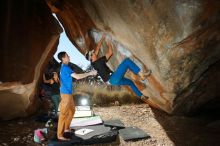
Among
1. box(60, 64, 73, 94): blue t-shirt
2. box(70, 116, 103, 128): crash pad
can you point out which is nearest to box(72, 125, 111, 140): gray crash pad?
box(70, 116, 103, 128): crash pad

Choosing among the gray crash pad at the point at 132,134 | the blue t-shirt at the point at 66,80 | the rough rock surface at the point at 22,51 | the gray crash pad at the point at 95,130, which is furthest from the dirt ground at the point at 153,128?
the blue t-shirt at the point at 66,80

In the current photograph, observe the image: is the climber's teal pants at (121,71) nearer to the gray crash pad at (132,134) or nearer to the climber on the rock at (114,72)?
the climber on the rock at (114,72)

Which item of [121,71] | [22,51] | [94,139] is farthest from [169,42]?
[22,51]

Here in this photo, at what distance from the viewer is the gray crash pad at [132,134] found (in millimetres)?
7020

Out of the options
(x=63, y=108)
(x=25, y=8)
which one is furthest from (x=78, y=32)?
(x=63, y=108)

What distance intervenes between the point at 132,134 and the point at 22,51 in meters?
4.24

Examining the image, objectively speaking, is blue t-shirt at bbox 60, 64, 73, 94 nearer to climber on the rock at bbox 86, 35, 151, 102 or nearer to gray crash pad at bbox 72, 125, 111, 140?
climber on the rock at bbox 86, 35, 151, 102

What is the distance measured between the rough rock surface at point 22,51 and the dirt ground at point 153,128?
24.8 inches

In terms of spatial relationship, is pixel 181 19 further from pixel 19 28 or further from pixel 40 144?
pixel 19 28

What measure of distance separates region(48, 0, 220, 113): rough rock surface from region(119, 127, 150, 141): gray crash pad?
3.97ft

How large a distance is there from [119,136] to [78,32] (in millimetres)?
4413

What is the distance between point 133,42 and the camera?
23.8ft

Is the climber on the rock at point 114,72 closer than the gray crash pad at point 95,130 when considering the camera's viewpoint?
No

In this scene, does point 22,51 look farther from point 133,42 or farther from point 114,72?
point 133,42
